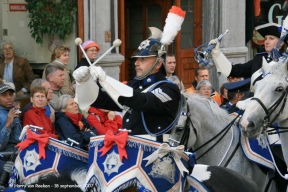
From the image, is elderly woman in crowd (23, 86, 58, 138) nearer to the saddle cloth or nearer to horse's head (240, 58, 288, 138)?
the saddle cloth

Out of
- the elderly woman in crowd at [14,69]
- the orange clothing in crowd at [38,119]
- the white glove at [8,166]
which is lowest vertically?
the white glove at [8,166]

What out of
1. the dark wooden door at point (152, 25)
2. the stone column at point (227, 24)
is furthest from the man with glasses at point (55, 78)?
the stone column at point (227, 24)

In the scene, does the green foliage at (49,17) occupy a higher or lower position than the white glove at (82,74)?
higher

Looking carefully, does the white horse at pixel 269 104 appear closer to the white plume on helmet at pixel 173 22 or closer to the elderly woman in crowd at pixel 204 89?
the white plume on helmet at pixel 173 22

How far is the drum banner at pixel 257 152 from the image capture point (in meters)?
7.93

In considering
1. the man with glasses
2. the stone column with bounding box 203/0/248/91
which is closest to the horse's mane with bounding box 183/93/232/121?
the man with glasses

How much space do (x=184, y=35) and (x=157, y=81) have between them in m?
8.75

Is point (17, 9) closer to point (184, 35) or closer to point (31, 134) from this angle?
point (184, 35)

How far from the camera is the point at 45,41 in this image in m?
13.2

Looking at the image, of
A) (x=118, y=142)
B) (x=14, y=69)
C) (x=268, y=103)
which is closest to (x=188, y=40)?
(x=14, y=69)

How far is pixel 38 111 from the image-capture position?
925cm

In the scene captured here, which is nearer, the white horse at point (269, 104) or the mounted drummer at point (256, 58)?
the white horse at point (269, 104)

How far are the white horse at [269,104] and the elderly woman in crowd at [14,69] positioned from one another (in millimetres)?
5355

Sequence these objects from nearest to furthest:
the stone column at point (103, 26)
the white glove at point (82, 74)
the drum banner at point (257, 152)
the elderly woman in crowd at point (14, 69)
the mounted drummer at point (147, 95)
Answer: the white glove at point (82, 74) → the mounted drummer at point (147, 95) → the drum banner at point (257, 152) → the elderly woman in crowd at point (14, 69) → the stone column at point (103, 26)
